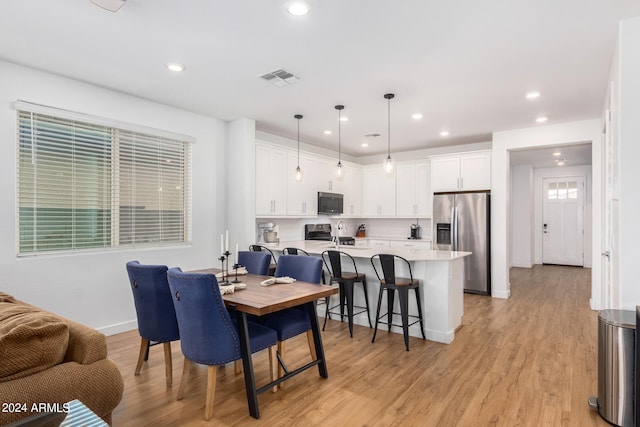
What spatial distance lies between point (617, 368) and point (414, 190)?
5052mm

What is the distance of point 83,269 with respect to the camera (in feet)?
12.5

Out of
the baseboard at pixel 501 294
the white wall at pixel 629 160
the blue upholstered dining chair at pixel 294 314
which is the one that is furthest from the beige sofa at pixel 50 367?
the baseboard at pixel 501 294

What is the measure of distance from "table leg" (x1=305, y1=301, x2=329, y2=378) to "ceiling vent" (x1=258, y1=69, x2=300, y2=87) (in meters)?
2.18

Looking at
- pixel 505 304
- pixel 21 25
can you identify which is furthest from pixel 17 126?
pixel 505 304

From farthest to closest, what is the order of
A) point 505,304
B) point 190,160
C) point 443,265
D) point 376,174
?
point 376,174 < point 505,304 < point 190,160 < point 443,265

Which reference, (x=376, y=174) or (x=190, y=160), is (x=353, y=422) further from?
(x=376, y=174)

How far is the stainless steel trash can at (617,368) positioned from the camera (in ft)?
7.21

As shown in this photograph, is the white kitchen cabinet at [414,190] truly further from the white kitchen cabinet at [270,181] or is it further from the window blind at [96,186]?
the window blind at [96,186]

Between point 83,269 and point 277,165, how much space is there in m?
2.94

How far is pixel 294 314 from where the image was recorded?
9.62 ft

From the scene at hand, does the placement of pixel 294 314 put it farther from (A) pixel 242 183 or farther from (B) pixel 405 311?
(A) pixel 242 183

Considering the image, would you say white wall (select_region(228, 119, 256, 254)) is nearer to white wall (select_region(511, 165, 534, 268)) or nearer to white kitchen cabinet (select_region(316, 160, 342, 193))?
white kitchen cabinet (select_region(316, 160, 342, 193))

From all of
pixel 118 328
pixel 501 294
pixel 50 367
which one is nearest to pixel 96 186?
pixel 118 328

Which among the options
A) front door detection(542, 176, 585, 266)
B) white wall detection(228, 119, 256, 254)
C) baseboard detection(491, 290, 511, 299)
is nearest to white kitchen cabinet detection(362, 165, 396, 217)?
baseboard detection(491, 290, 511, 299)
